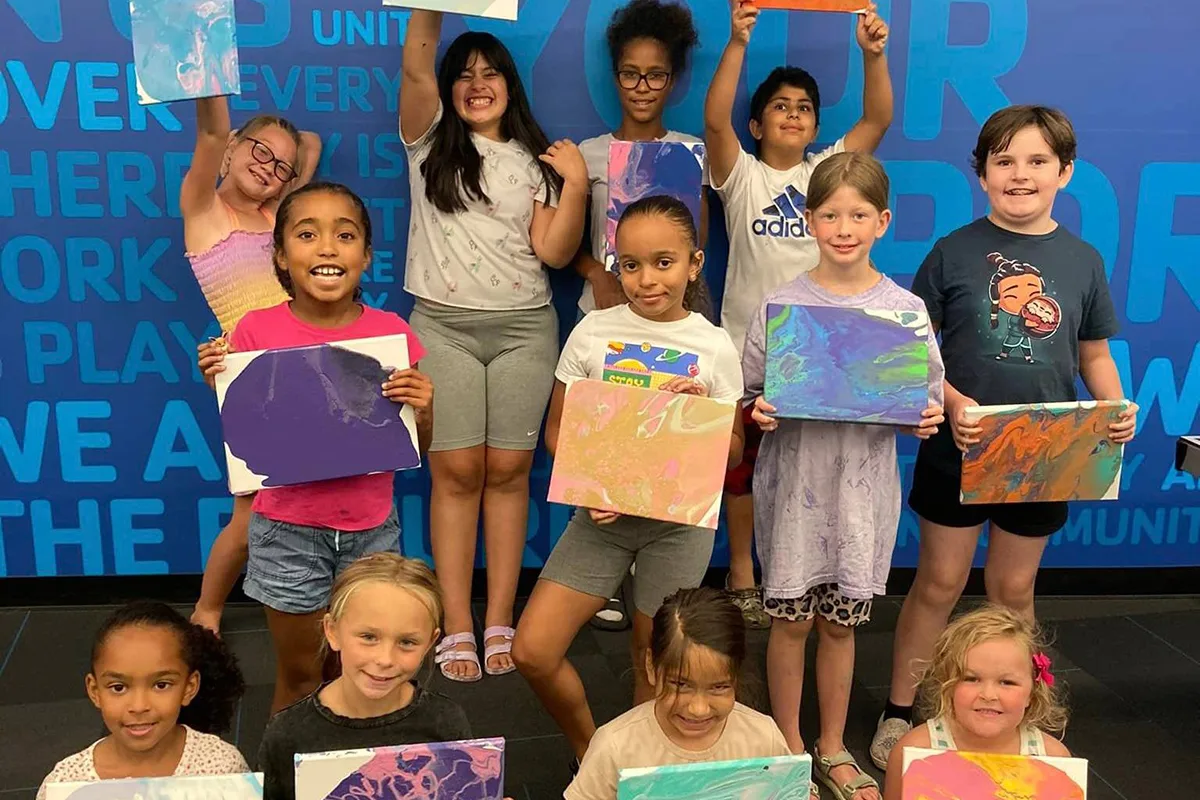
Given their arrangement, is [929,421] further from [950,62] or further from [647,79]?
[950,62]

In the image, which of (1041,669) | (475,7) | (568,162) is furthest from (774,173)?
(1041,669)

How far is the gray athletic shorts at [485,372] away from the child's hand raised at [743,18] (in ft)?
3.18

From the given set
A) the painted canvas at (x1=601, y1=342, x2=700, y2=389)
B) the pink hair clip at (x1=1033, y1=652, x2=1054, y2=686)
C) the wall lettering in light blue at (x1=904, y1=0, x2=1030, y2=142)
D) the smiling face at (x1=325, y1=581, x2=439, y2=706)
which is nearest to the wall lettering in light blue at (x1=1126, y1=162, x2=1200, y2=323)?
the wall lettering in light blue at (x1=904, y1=0, x2=1030, y2=142)

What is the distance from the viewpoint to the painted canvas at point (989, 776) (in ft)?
6.03

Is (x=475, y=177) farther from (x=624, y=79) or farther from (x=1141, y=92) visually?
(x=1141, y=92)

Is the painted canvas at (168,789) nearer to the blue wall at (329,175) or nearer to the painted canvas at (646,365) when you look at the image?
the painted canvas at (646,365)

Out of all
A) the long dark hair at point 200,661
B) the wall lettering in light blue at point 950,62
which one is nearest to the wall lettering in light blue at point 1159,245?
the wall lettering in light blue at point 950,62

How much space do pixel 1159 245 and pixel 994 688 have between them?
2175 mm

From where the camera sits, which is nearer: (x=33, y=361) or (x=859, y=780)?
(x=859, y=780)

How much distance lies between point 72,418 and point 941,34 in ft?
9.81

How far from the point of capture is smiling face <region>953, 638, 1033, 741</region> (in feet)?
6.69

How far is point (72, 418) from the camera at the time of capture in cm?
348

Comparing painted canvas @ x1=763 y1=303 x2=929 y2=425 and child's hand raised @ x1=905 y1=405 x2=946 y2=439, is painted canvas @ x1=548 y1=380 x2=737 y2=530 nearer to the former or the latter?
painted canvas @ x1=763 y1=303 x2=929 y2=425

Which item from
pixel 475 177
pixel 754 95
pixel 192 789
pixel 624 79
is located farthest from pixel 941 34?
pixel 192 789
